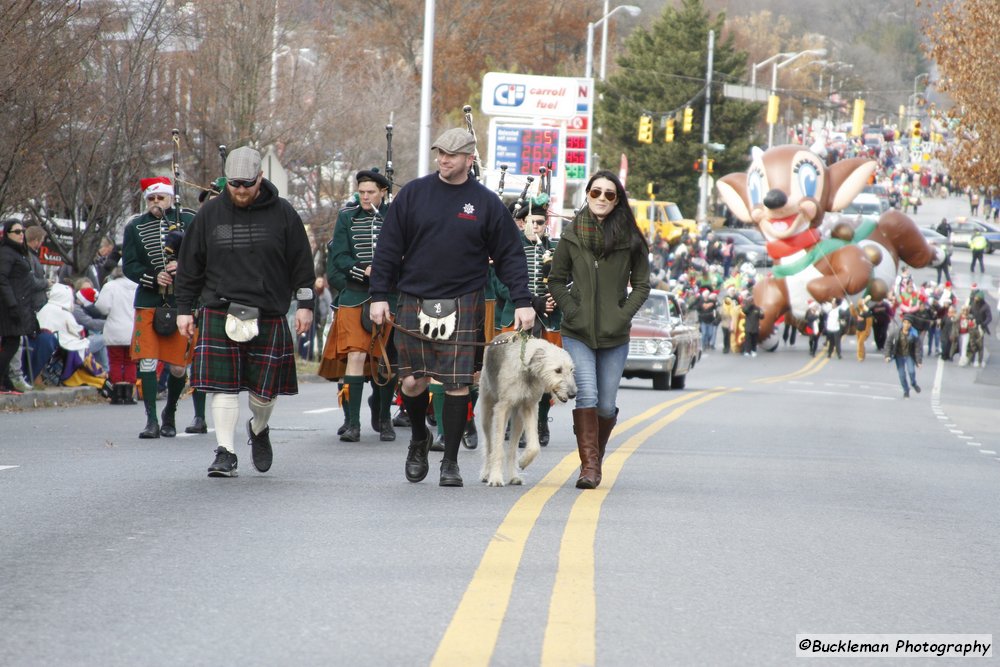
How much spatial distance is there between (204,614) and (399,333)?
4.04m

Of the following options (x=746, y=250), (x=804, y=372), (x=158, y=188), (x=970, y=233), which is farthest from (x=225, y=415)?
(x=970, y=233)

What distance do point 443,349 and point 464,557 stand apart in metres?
2.63

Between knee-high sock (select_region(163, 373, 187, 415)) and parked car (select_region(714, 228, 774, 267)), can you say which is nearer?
knee-high sock (select_region(163, 373, 187, 415))

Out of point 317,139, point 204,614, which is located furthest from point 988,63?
point 204,614

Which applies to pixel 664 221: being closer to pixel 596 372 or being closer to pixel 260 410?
pixel 596 372

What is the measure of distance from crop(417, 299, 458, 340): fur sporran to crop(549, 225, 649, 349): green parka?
777 millimetres

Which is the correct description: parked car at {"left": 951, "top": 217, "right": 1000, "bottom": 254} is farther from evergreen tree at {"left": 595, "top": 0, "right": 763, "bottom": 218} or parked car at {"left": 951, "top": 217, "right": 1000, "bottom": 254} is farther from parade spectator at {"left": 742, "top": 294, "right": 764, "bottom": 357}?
parade spectator at {"left": 742, "top": 294, "right": 764, "bottom": 357}

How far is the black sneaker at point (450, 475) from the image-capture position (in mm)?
9883

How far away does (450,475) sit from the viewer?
990 cm

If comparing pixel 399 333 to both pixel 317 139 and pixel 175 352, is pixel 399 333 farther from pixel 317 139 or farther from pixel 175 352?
pixel 317 139

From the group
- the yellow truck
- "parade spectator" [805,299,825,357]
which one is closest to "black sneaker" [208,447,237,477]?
"parade spectator" [805,299,825,357]

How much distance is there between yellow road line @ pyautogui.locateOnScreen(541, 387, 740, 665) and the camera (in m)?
5.54

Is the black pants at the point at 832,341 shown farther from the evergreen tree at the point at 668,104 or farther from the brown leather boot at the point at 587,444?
the brown leather boot at the point at 587,444

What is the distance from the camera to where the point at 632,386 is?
2881 cm
